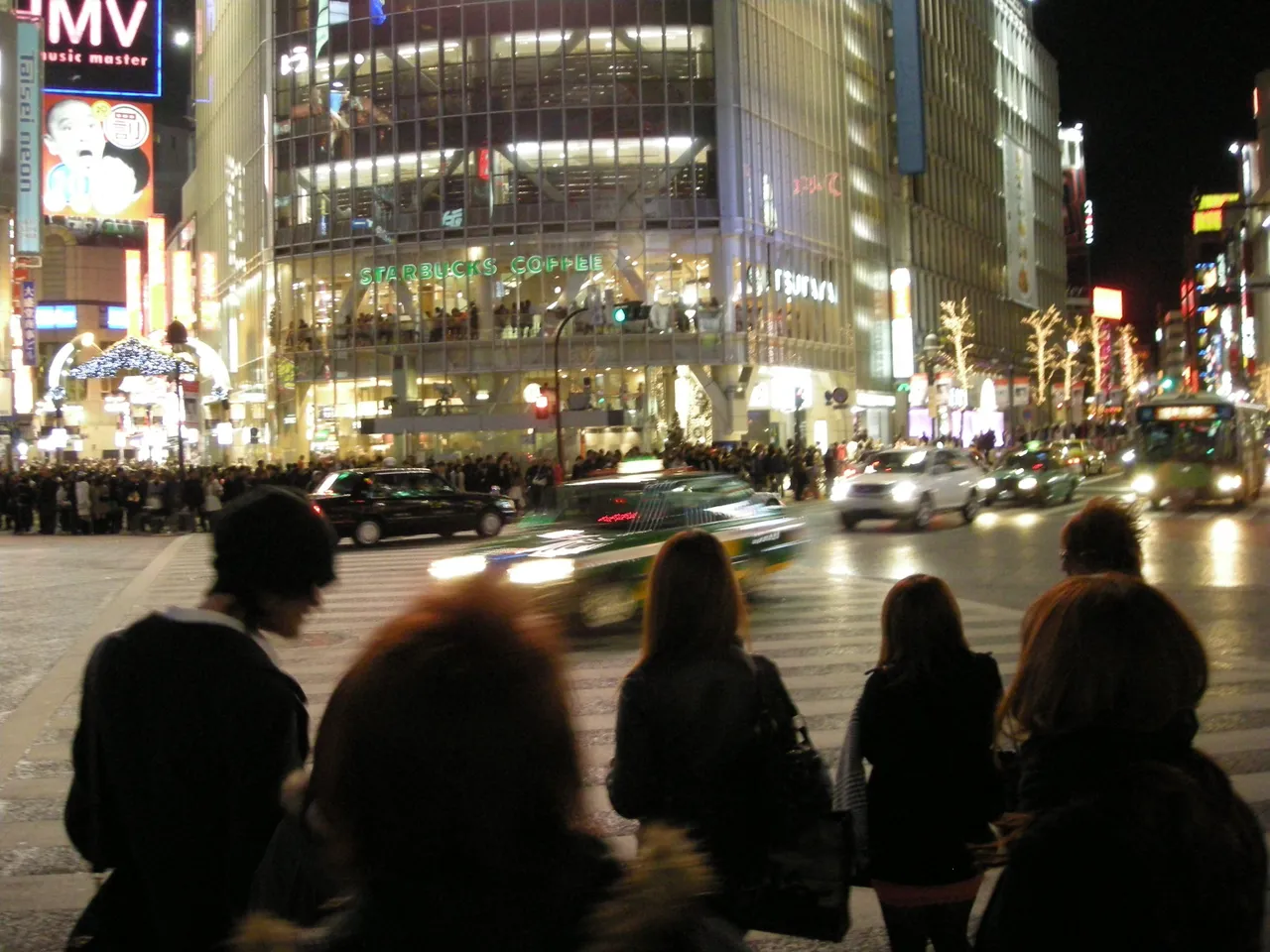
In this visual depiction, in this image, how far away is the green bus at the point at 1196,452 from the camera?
33.6m

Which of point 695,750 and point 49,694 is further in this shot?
point 49,694

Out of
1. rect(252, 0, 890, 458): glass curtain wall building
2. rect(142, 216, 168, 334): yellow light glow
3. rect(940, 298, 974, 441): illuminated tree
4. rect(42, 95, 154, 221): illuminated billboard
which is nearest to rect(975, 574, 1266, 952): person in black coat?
rect(252, 0, 890, 458): glass curtain wall building

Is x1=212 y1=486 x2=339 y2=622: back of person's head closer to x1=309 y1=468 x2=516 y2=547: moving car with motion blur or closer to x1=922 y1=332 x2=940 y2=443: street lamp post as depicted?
x1=309 y1=468 x2=516 y2=547: moving car with motion blur

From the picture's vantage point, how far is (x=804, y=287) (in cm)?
6053

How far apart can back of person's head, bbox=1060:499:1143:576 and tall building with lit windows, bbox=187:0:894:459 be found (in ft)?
150

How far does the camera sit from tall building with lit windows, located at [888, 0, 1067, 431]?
75250 mm

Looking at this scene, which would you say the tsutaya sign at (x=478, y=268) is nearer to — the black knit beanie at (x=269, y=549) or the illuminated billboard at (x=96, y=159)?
the illuminated billboard at (x=96, y=159)

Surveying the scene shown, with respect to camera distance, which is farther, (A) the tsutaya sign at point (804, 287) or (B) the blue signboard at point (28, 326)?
(B) the blue signboard at point (28, 326)

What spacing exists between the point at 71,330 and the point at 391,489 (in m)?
95.1

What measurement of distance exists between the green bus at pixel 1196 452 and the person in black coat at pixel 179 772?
33.8m

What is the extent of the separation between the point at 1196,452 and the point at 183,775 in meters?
34.6

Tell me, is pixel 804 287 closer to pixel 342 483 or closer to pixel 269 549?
pixel 342 483

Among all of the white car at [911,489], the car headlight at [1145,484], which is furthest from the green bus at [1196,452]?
the white car at [911,489]

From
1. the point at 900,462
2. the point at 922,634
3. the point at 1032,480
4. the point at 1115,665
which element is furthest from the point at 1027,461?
the point at 1115,665
